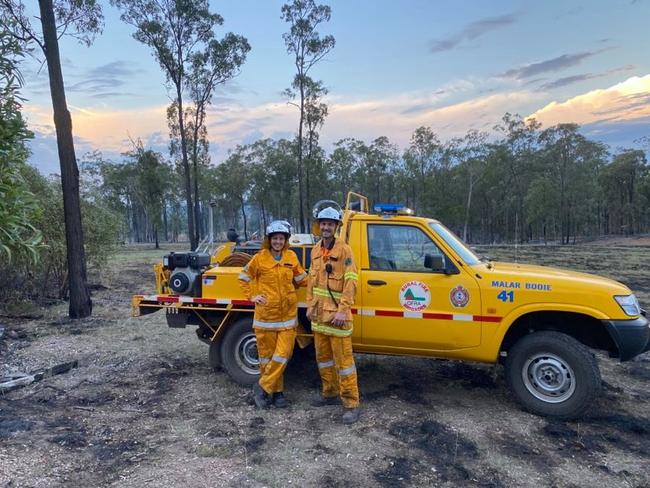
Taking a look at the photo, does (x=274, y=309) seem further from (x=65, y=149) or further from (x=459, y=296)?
(x=65, y=149)

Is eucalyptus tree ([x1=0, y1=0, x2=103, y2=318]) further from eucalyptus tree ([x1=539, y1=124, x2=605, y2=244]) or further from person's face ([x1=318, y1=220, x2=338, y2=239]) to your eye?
eucalyptus tree ([x1=539, y1=124, x2=605, y2=244])

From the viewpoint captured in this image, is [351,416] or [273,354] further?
[273,354]

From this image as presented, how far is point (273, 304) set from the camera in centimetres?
490

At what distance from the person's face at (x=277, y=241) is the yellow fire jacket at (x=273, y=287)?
0.08 metres

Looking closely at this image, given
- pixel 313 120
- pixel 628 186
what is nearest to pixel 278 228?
pixel 313 120

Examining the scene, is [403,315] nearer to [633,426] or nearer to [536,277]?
[536,277]

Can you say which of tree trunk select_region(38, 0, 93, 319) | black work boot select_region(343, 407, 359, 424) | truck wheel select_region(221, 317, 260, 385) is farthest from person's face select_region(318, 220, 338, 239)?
tree trunk select_region(38, 0, 93, 319)

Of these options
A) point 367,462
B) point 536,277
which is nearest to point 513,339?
point 536,277

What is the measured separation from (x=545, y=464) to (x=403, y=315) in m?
1.77

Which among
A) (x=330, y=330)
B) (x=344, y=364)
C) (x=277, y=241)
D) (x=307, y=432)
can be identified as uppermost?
(x=277, y=241)

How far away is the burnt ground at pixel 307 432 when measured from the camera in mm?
3646

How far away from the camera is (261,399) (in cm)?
496

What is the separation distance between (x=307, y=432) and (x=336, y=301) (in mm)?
1220

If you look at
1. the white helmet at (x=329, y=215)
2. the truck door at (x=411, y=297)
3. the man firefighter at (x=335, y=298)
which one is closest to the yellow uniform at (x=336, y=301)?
the man firefighter at (x=335, y=298)
